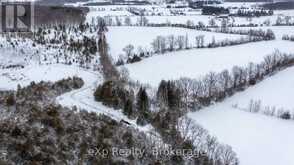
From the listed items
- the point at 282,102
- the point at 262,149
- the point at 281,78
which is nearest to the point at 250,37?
the point at 281,78

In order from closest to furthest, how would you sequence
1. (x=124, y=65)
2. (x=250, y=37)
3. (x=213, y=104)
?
(x=213, y=104)
(x=124, y=65)
(x=250, y=37)

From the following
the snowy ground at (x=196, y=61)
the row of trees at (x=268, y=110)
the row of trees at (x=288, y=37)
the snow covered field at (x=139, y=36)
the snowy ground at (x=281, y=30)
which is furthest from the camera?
the snowy ground at (x=281, y=30)

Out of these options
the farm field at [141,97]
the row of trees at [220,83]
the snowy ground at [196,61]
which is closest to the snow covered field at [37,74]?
the farm field at [141,97]

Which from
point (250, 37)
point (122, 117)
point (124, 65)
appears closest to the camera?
point (122, 117)

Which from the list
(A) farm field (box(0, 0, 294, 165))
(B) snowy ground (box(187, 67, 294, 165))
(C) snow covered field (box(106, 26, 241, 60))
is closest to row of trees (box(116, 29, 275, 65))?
(A) farm field (box(0, 0, 294, 165))

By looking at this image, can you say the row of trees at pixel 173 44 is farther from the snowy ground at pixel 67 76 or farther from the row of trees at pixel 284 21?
the row of trees at pixel 284 21

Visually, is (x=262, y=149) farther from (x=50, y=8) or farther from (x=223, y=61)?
(x=50, y=8)

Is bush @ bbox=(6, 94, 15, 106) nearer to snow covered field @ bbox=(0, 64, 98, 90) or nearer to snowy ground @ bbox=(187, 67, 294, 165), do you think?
snow covered field @ bbox=(0, 64, 98, 90)

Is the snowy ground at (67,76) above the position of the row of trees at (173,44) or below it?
below
